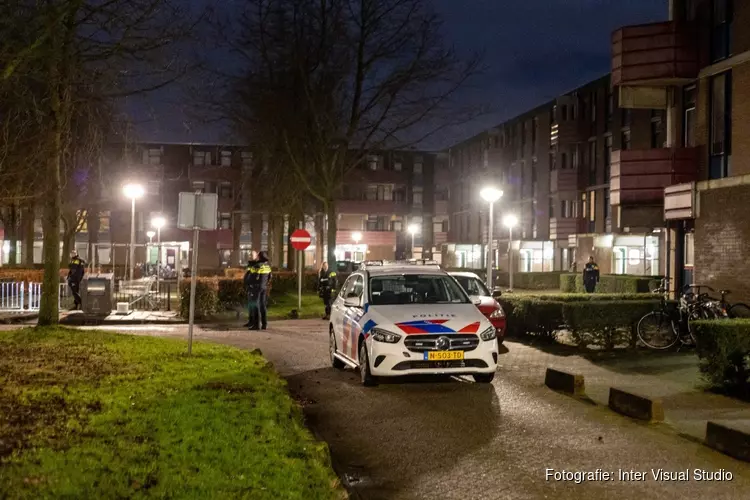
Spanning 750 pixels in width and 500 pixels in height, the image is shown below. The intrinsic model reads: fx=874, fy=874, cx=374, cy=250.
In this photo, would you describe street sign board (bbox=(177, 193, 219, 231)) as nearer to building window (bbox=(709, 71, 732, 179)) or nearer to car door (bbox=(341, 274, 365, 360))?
car door (bbox=(341, 274, 365, 360))

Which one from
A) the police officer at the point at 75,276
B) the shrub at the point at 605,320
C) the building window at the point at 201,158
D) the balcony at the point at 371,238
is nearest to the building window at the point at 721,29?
the shrub at the point at 605,320

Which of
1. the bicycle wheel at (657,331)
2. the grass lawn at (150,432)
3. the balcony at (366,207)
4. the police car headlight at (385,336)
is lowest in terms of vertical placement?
the grass lawn at (150,432)

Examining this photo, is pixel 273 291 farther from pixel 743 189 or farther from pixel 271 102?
pixel 743 189

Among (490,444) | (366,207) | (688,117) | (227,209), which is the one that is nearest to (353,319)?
(490,444)

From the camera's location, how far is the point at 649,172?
24062mm

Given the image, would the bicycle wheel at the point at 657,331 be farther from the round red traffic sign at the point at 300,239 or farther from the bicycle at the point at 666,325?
the round red traffic sign at the point at 300,239

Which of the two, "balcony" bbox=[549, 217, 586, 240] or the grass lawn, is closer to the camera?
the grass lawn

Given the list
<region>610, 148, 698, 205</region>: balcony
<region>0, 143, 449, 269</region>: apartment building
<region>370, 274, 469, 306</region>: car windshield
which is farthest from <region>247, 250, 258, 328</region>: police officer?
<region>0, 143, 449, 269</region>: apartment building

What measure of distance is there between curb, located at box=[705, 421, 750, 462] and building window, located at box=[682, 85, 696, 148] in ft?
59.5

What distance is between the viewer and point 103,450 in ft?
23.2

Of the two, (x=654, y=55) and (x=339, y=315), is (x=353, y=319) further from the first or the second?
(x=654, y=55)

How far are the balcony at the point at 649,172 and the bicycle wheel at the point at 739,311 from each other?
18.9 feet

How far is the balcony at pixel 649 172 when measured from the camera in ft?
77.2

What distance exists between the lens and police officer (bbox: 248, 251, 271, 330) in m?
21.7
